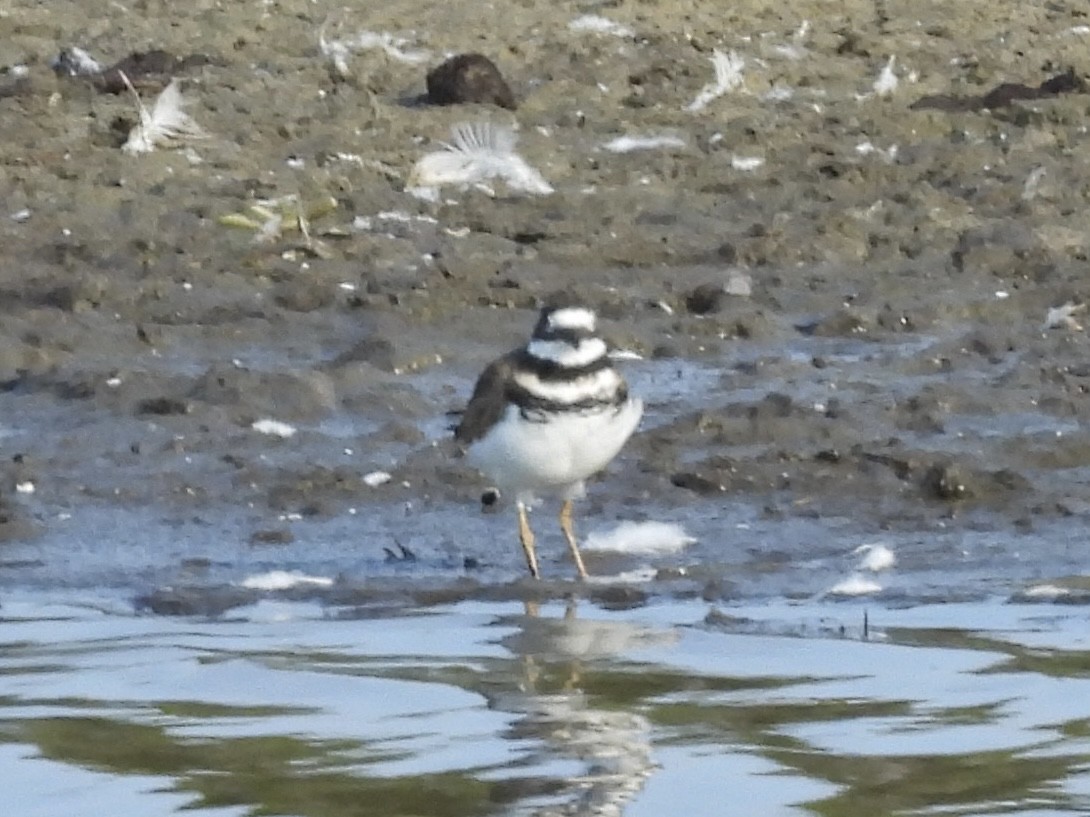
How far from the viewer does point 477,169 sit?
11.4 metres

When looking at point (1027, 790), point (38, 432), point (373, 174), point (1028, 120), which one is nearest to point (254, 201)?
point (373, 174)

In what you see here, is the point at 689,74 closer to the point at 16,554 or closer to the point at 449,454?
the point at 449,454

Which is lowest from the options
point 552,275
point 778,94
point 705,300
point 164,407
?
point 164,407

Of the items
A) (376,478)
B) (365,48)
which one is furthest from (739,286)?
(365,48)

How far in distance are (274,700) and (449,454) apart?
242cm

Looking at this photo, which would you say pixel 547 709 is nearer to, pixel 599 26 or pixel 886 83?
pixel 886 83

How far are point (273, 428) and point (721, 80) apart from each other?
4491mm

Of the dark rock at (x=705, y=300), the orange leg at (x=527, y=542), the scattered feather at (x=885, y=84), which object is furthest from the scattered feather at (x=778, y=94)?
the orange leg at (x=527, y=542)

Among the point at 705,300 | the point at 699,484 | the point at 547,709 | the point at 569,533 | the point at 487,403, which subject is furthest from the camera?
the point at 705,300

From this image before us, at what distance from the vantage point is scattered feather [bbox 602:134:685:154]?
12008mm

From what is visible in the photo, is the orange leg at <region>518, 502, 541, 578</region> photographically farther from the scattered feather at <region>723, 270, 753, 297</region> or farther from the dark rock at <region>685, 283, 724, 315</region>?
the scattered feather at <region>723, 270, 753, 297</region>

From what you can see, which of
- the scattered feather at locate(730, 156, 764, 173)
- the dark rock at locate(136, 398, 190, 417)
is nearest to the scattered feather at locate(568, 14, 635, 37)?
the scattered feather at locate(730, 156, 764, 173)

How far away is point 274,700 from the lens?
20.7 ft

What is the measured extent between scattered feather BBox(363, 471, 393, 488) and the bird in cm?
86
